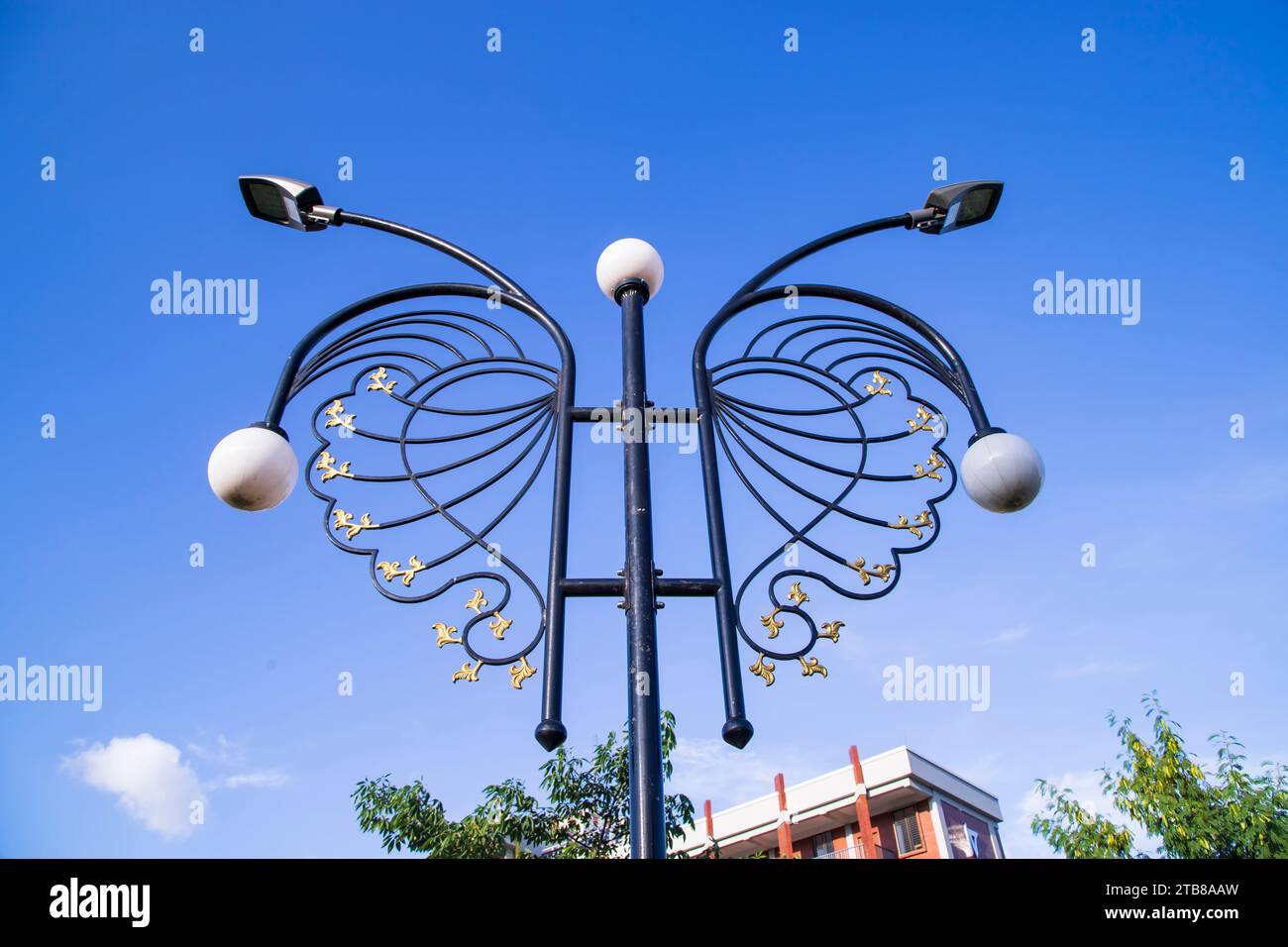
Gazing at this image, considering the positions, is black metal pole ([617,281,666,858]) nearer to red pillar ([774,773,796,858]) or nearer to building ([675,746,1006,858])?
building ([675,746,1006,858])

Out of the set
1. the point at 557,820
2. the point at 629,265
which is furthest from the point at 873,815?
the point at 629,265

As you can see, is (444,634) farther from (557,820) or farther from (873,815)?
(873,815)

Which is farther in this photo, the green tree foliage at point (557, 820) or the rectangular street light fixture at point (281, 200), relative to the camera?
the green tree foliage at point (557, 820)

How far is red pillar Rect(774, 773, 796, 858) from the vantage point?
27508 mm

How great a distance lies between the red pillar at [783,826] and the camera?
2751 cm

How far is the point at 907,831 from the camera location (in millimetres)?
26750

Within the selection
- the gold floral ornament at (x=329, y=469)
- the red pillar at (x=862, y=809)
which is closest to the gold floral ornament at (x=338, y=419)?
the gold floral ornament at (x=329, y=469)

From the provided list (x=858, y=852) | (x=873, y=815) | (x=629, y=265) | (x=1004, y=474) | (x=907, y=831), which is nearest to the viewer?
(x=1004, y=474)

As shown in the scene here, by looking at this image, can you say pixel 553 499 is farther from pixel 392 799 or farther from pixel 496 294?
pixel 392 799

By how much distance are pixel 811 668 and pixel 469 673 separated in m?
1.21

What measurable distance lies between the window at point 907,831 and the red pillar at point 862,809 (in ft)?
2.44

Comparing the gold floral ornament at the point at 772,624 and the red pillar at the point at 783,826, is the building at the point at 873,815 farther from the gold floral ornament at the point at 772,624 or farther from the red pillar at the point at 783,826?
the gold floral ornament at the point at 772,624
